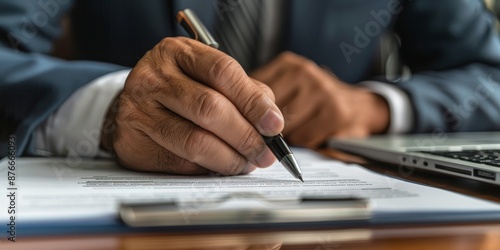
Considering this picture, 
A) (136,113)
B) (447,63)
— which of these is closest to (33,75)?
(136,113)

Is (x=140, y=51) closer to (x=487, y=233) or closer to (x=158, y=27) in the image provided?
(x=158, y=27)

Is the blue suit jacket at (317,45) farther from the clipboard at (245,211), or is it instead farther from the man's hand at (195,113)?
the clipboard at (245,211)

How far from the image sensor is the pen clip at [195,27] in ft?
1.14

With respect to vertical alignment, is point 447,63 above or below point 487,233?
below

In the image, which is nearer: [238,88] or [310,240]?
[310,240]

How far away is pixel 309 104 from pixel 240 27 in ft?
0.33

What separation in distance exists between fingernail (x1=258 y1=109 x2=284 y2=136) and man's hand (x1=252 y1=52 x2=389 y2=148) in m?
0.21

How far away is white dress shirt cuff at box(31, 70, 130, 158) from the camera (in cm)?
40

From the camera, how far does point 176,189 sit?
25 centimetres

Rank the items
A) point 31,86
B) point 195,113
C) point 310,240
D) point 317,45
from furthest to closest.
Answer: point 317,45 < point 31,86 < point 195,113 < point 310,240

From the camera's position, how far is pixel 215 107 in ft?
0.96

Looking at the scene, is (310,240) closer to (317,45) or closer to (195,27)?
(195,27)

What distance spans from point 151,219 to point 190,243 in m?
0.02

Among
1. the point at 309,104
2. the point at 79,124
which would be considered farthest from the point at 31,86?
the point at 309,104
